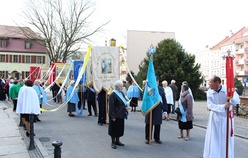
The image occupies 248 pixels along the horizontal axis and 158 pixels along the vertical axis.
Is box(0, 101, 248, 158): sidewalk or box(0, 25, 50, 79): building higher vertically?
box(0, 25, 50, 79): building

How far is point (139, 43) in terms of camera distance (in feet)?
198

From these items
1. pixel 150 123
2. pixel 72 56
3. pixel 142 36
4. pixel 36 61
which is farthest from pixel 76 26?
pixel 150 123

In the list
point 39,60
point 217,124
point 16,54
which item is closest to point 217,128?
point 217,124

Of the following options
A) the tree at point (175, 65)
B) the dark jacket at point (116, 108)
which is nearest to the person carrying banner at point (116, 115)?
the dark jacket at point (116, 108)

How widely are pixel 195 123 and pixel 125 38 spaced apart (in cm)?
4907

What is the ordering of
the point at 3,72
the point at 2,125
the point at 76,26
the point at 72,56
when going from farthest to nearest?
the point at 3,72 < the point at 72,56 < the point at 76,26 < the point at 2,125

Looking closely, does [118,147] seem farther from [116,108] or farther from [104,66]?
[104,66]

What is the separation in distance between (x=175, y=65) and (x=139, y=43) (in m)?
32.9

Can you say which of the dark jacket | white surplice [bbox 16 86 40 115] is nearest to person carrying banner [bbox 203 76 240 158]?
the dark jacket

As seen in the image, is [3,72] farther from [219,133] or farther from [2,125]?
[219,133]

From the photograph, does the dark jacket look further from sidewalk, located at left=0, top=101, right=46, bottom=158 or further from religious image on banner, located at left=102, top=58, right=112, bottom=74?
religious image on banner, located at left=102, top=58, right=112, bottom=74

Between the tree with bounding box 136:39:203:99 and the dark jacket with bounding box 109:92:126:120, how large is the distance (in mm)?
20287

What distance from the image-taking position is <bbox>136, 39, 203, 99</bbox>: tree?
91.8ft

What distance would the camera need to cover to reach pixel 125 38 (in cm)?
6044
